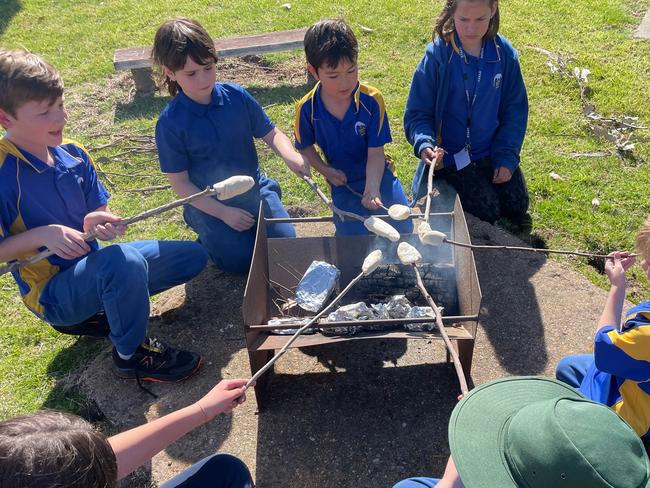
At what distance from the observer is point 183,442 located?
8.55 ft

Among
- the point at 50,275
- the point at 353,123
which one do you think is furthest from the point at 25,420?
the point at 353,123

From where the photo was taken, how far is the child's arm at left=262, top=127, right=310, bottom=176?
3.27 meters

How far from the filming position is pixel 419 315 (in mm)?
2607

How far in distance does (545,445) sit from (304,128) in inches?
100

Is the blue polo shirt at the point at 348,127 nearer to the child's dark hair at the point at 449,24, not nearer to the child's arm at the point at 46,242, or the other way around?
the child's dark hair at the point at 449,24

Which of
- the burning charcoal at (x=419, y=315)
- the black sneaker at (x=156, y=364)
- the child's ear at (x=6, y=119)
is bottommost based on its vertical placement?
the black sneaker at (x=156, y=364)

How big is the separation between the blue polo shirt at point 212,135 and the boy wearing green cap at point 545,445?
2242mm

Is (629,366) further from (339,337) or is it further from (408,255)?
(339,337)

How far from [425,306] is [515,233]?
53.5 inches

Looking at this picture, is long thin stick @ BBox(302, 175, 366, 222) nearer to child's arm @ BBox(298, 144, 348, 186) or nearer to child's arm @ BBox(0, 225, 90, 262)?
child's arm @ BBox(298, 144, 348, 186)

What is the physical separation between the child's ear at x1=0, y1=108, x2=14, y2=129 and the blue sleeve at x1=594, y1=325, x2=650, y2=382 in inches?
104

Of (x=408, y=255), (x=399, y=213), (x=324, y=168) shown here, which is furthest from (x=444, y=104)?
(x=408, y=255)

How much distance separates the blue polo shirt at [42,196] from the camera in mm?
2561

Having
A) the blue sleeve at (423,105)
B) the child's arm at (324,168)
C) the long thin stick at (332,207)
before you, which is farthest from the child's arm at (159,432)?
the blue sleeve at (423,105)
